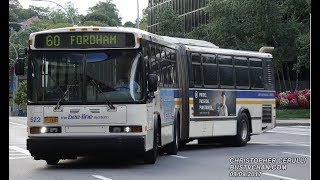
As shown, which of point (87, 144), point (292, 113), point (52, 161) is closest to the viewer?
point (87, 144)

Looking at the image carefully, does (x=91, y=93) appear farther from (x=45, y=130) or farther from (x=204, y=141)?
(x=204, y=141)

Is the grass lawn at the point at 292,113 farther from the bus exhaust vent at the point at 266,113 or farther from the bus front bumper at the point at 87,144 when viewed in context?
the bus front bumper at the point at 87,144

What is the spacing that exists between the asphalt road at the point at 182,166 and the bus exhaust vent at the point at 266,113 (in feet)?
9.76

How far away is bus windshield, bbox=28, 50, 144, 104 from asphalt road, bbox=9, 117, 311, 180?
4.68ft

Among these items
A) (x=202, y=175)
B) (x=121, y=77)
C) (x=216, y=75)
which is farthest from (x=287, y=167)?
(x=216, y=75)

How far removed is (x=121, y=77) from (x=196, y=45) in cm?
736

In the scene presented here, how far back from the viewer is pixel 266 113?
25.9 meters

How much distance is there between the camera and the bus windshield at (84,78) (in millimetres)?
16469

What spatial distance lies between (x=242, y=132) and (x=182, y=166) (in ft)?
25.4

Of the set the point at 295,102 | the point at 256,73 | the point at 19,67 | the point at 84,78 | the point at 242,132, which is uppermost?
the point at 256,73

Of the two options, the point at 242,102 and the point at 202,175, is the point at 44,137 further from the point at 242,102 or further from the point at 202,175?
the point at 242,102

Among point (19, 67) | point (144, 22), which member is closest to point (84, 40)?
point (19, 67)

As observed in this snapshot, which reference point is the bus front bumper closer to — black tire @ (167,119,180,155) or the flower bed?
black tire @ (167,119,180,155)

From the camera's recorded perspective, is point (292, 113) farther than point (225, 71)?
Yes
